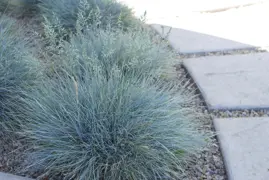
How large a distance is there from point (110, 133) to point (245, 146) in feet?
3.02

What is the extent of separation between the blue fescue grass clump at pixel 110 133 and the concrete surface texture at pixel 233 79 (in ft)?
2.07

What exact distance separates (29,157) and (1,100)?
592mm

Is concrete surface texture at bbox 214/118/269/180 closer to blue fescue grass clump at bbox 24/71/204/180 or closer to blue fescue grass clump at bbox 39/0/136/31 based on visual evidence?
blue fescue grass clump at bbox 24/71/204/180

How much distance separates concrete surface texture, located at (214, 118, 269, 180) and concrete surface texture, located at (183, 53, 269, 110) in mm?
244

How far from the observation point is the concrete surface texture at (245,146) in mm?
2332

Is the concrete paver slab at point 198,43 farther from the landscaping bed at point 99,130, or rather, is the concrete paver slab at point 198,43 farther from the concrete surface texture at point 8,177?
the concrete surface texture at point 8,177

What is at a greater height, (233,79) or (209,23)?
(209,23)

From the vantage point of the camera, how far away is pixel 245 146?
2547mm

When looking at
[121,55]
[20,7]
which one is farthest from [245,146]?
[20,7]

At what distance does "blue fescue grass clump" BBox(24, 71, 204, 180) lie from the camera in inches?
90.4

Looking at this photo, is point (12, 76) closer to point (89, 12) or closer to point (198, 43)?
point (89, 12)

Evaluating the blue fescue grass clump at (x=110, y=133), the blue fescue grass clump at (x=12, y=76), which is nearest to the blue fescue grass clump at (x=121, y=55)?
the blue fescue grass clump at (x=12, y=76)

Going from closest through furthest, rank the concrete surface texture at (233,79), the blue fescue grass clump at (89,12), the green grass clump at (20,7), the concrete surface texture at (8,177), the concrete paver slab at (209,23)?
1. the concrete surface texture at (8,177)
2. the concrete surface texture at (233,79)
3. the concrete paver slab at (209,23)
4. the blue fescue grass clump at (89,12)
5. the green grass clump at (20,7)

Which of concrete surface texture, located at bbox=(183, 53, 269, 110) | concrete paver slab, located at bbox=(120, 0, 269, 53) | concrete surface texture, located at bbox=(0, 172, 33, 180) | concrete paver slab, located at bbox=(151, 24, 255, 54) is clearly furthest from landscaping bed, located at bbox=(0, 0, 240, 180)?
concrete paver slab, located at bbox=(120, 0, 269, 53)
